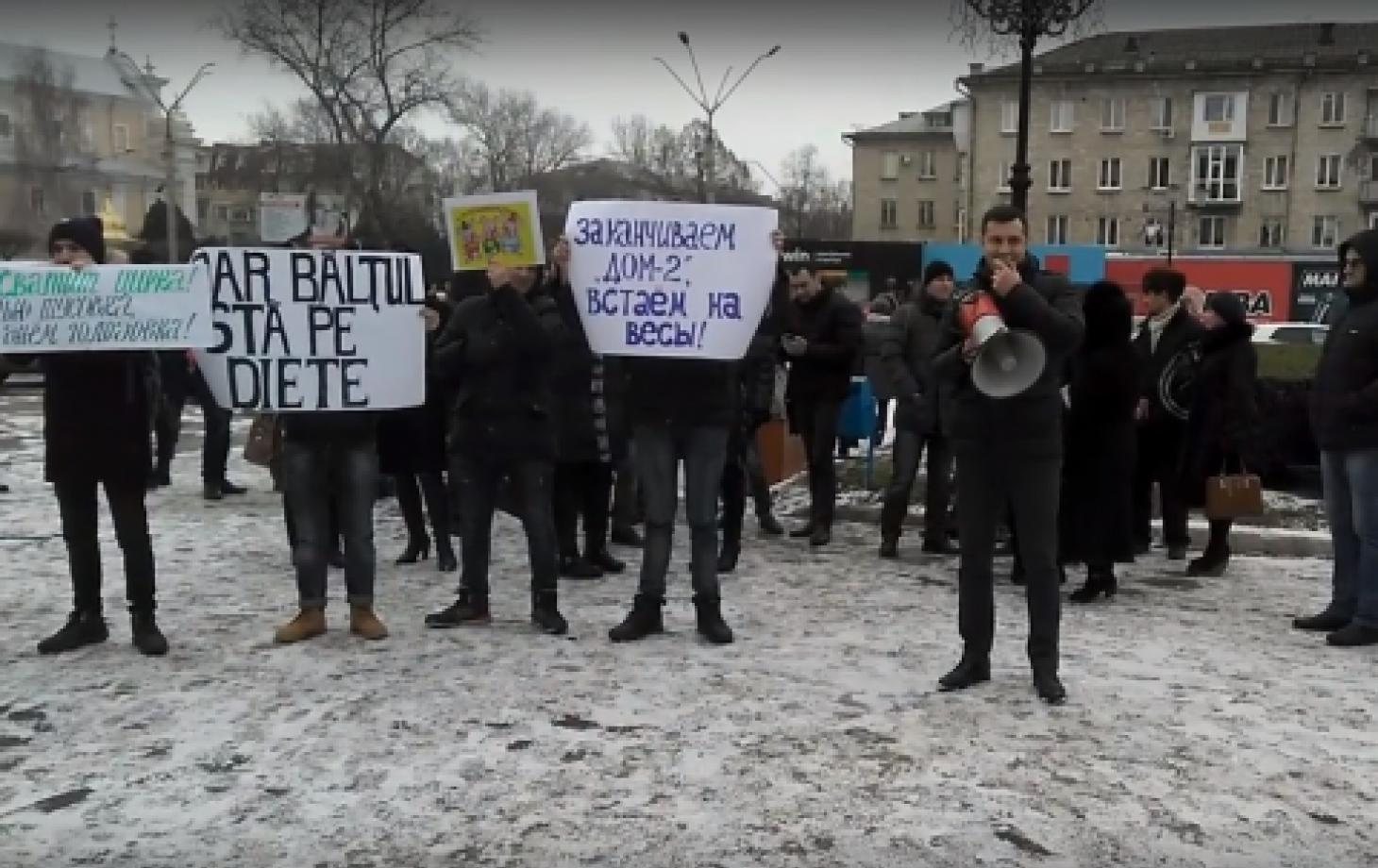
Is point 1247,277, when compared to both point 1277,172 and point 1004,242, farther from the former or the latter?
point 1004,242

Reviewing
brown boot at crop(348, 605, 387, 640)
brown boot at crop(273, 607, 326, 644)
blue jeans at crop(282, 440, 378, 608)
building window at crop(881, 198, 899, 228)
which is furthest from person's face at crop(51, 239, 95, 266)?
building window at crop(881, 198, 899, 228)

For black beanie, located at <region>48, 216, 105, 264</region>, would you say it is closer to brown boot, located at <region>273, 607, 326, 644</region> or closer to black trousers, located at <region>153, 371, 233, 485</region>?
brown boot, located at <region>273, 607, 326, 644</region>

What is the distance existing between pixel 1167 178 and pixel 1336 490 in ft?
223

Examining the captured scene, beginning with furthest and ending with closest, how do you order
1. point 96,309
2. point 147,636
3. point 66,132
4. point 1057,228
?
point 1057,228, point 66,132, point 147,636, point 96,309

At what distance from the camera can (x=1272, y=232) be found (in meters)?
66.4

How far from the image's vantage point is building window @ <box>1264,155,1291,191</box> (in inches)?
2589

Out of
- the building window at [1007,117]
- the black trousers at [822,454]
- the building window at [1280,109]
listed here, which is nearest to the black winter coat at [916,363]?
the black trousers at [822,454]

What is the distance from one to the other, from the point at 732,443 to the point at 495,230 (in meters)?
2.11

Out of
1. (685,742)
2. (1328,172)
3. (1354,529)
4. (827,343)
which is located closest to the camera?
(685,742)

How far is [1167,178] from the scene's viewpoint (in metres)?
68.0

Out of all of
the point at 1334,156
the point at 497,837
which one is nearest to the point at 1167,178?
the point at 1334,156

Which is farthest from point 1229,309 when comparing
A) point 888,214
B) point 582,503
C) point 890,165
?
point 890,165

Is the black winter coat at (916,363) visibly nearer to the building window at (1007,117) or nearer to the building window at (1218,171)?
the building window at (1007,117)

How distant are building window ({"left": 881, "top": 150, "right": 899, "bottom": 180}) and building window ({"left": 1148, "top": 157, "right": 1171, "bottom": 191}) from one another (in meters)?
24.7
